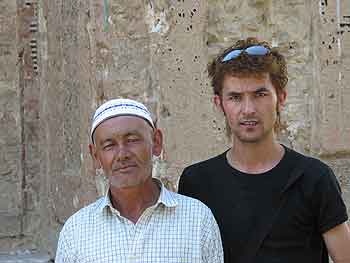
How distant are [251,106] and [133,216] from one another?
1.67 ft

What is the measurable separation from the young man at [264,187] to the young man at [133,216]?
0.35 ft

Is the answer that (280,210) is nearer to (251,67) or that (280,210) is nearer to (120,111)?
(251,67)

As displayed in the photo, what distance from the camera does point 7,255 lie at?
5.21m

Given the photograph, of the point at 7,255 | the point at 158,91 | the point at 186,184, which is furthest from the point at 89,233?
the point at 7,255

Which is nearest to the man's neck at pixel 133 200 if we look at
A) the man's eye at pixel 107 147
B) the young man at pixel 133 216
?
the young man at pixel 133 216

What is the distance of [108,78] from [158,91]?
0.83 ft

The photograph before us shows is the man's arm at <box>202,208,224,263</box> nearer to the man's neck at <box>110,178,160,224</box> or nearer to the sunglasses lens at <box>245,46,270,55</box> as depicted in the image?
the man's neck at <box>110,178,160,224</box>

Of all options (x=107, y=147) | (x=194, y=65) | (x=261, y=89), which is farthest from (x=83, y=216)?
(x=194, y=65)

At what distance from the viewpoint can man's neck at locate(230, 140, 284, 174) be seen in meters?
2.54

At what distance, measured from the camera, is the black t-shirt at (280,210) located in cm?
244

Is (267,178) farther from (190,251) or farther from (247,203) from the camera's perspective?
(190,251)

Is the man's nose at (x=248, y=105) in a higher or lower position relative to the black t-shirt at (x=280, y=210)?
higher

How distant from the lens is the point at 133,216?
2.43m

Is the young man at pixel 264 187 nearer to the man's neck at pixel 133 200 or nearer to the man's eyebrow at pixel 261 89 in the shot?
the man's eyebrow at pixel 261 89
